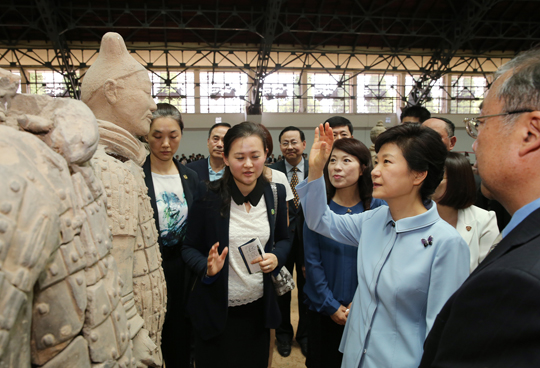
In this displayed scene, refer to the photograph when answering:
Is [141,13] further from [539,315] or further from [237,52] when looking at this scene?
[539,315]

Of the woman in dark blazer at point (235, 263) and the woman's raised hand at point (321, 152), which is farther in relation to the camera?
the woman in dark blazer at point (235, 263)

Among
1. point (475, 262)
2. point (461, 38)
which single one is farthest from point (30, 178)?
point (461, 38)

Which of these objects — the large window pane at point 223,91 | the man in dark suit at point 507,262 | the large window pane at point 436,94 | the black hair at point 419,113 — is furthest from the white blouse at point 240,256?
the large window pane at point 436,94

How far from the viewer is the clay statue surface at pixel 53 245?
25.9 inches

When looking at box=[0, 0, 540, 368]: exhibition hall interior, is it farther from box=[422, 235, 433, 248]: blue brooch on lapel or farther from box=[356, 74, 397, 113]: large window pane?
box=[356, 74, 397, 113]: large window pane

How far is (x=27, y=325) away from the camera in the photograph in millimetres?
737

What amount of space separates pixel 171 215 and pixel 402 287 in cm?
154

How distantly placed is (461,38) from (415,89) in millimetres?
2399

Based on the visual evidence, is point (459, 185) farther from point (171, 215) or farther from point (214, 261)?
point (171, 215)

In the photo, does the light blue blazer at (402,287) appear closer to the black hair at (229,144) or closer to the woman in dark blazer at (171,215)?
the black hair at (229,144)

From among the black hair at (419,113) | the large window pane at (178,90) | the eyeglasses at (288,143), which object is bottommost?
the eyeglasses at (288,143)

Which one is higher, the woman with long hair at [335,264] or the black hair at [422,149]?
the black hair at [422,149]

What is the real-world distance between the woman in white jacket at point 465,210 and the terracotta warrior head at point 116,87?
183cm

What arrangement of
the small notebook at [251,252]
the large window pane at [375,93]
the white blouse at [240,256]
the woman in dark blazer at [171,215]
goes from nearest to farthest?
1. the small notebook at [251,252]
2. the white blouse at [240,256]
3. the woman in dark blazer at [171,215]
4. the large window pane at [375,93]
